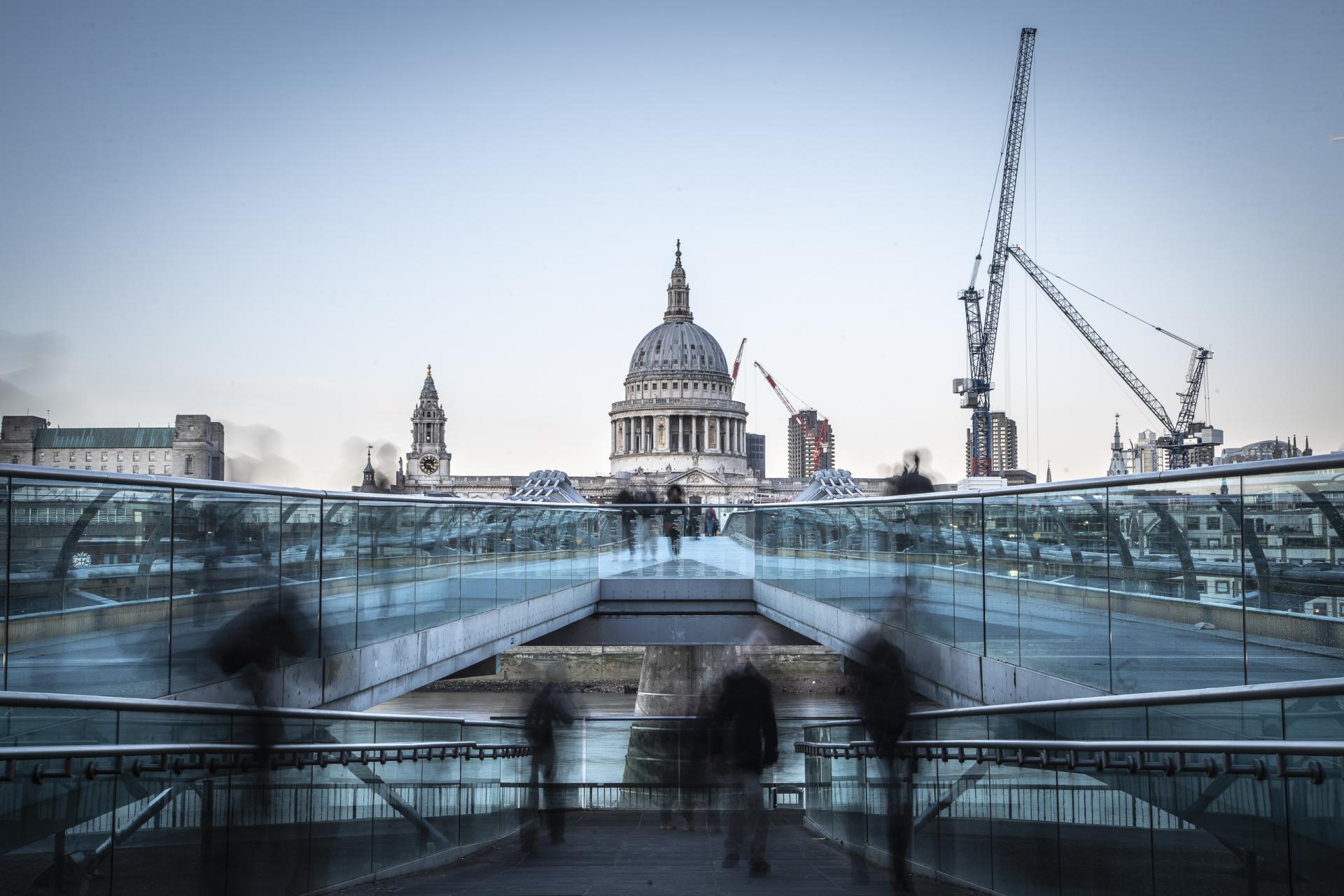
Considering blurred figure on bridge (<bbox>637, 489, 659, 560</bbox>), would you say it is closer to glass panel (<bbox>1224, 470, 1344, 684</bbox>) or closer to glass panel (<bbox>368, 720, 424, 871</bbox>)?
glass panel (<bbox>368, 720, 424, 871</bbox>)

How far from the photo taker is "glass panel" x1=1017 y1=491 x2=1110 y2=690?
7.27 metres

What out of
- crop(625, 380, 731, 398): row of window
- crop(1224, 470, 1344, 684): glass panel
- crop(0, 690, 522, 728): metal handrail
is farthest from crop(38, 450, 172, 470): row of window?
crop(1224, 470, 1344, 684): glass panel

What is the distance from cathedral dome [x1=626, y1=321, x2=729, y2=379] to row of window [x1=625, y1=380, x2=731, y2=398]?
57.4 inches

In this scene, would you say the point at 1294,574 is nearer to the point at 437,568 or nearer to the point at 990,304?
the point at 437,568

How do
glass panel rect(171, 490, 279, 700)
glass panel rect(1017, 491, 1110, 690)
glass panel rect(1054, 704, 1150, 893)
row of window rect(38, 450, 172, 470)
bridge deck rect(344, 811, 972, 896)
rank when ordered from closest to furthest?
1. glass panel rect(1054, 704, 1150, 893)
2. glass panel rect(171, 490, 279, 700)
3. glass panel rect(1017, 491, 1110, 690)
4. bridge deck rect(344, 811, 972, 896)
5. row of window rect(38, 450, 172, 470)

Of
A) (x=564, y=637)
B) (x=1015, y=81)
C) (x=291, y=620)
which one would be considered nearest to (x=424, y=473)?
(x=1015, y=81)

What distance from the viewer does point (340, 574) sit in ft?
32.1

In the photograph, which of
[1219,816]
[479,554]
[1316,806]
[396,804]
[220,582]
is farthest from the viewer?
[479,554]

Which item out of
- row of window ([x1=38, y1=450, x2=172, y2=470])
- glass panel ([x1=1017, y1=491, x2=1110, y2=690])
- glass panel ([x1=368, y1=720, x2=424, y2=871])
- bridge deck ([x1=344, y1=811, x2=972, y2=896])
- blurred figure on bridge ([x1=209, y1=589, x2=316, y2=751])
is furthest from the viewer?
row of window ([x1=38, y1=450, x2=172, y2=470])

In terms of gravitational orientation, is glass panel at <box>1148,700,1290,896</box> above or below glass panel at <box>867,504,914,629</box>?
below

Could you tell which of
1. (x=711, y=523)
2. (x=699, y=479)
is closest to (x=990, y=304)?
(x=699, y=479)

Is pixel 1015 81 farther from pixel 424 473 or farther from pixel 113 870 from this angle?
pixel 113 870

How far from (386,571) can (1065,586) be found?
614 cm

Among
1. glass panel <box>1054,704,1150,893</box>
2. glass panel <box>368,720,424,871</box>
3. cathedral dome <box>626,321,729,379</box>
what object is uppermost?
cathedral dome <box>626,321,729,379</box>
